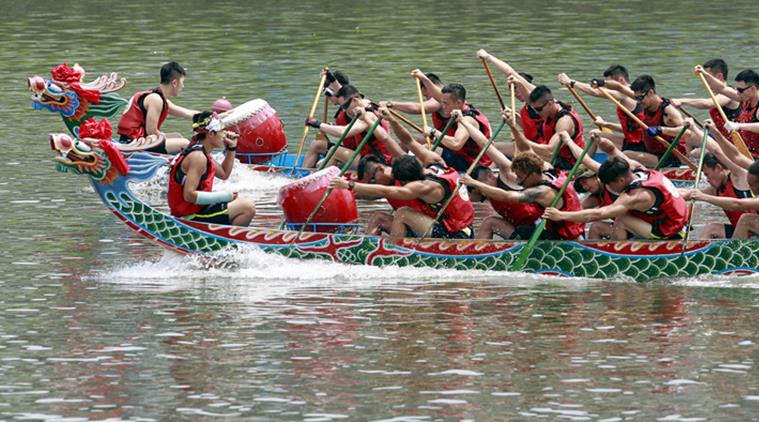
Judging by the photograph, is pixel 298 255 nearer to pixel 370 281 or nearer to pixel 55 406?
pixel 370 281

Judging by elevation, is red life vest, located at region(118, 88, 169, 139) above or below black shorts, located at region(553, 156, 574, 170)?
above

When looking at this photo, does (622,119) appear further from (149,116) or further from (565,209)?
(565,209)

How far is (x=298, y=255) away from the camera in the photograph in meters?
18.0

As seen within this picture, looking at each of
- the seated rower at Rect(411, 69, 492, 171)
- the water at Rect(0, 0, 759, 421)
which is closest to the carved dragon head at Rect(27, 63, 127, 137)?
the water at Rect(0, 0, 759, 421)

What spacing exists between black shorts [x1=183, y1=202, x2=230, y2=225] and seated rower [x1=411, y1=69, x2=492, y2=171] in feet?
11.8

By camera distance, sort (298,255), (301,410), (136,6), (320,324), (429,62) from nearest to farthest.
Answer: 1. (301,410)
2. (320,324)
3. (298,255)
4. (429,62)
5. (136,6)

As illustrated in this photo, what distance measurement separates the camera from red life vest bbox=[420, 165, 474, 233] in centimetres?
1791

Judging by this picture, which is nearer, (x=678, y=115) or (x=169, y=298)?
(x=169, y=298)

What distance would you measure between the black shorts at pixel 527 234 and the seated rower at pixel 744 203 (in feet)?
4.67

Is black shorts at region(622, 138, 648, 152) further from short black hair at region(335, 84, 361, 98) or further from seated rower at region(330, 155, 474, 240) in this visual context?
seated rower at region(330, 155, 474, 240)

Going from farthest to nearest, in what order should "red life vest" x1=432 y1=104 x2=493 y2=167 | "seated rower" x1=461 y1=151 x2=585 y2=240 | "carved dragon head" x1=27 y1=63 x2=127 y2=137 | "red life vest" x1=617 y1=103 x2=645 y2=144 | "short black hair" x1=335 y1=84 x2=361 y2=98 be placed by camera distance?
"red life vest" x1=617 y1=103 x2=645 y2=144 < "short black hair" x1=335 y1=84 x2=361 y2=98 < "carved dragon head" x1=27 y1=63 x2=127 y2=137 < "red life vest" x1=432 y1=104 x2=493 y2=167 < "seated rower" x1=461 y1=151 x2=585 y2=240

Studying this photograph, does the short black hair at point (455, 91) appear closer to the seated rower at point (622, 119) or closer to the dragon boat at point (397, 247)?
the seated rower at point (622, 119)

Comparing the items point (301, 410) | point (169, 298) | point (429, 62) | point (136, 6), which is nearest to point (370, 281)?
point (169, 298)

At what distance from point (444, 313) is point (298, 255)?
2.36 metres
